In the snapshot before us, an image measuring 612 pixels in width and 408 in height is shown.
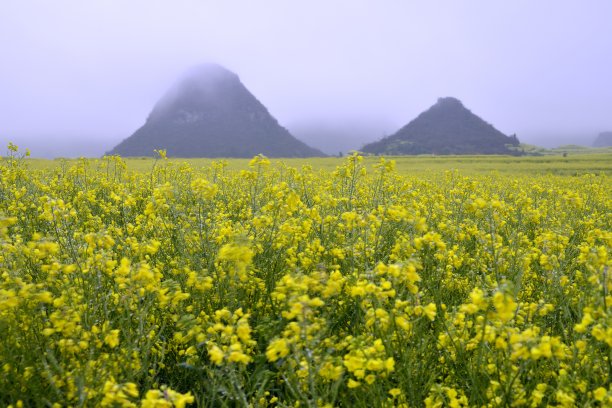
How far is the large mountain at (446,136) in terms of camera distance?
149875 millimetres

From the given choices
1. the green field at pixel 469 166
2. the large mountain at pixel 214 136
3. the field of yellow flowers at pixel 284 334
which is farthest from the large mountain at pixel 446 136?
the field of yellow flowers at pixel 284 334

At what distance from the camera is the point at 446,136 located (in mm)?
171625

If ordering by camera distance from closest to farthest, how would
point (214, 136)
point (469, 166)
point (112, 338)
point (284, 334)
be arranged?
point (284, 334) → point (112, 338) → point (469, 166) → point (214, 136)

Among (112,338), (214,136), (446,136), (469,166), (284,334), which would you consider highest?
(214,136)

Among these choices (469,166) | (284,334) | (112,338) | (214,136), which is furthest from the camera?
(214,136)

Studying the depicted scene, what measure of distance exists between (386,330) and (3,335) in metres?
2.47

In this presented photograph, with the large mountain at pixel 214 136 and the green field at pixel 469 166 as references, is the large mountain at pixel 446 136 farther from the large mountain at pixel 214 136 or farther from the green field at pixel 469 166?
the green field at pixel 469 166

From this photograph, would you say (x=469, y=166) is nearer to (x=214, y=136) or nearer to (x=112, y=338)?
(x=112, y=338)

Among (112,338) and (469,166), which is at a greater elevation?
(469,166)

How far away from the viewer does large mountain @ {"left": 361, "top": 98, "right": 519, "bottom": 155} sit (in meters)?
150

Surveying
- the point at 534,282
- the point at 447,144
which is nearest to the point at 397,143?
the point at 447,144

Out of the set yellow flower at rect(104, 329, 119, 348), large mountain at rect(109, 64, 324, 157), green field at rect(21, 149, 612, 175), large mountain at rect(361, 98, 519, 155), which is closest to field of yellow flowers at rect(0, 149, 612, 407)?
yellow flower at rect(104, 329, 119, 348)

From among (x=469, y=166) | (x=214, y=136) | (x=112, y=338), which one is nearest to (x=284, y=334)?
(x=112, y=338)

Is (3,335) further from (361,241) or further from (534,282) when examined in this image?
(534,282)
